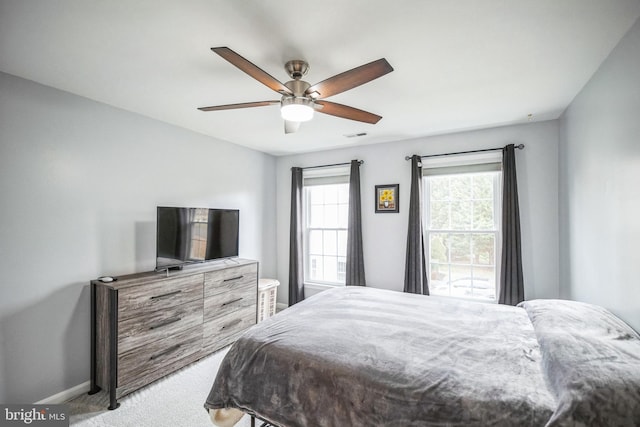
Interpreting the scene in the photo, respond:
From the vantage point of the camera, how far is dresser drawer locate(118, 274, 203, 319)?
7.79ft

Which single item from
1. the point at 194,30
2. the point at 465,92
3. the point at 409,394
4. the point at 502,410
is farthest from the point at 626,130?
the point at 194,30

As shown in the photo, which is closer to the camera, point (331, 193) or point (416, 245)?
point (416, 245)

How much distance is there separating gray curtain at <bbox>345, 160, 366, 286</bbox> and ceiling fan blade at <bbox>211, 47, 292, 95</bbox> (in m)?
2.37


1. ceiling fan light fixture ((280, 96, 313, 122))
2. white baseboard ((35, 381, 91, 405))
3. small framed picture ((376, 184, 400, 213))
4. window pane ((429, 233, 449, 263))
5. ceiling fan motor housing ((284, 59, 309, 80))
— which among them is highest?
ceiling fan motor housing ((284, 59, 309, 80))

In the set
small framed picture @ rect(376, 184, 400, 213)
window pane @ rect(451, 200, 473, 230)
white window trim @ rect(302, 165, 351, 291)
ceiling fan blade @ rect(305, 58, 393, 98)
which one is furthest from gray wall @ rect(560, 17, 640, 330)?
white window trim @ rect(302, 165, 351, 291)

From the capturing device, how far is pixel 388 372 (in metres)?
1.46

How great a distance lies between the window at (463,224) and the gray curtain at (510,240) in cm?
17

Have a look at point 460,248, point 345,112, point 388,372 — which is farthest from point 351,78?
point 460,248

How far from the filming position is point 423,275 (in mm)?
3592

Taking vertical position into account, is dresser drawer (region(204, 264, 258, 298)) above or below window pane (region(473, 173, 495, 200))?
below

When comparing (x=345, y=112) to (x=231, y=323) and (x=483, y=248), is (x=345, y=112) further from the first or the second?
(x=231, y=323)

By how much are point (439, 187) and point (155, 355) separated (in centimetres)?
363

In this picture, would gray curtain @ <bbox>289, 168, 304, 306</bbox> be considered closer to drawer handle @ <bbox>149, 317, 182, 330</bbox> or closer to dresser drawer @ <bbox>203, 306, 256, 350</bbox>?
dresser drawer @ <bbox>203, 306, 256, 350</bbox>

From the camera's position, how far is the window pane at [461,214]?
3.54 metres
